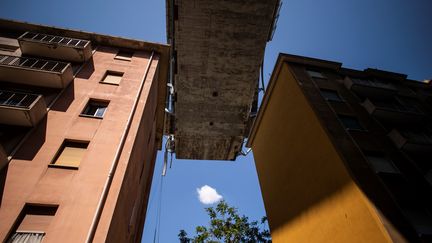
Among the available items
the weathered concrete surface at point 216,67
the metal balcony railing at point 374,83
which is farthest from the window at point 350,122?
the weathered concrete surface at point 216,67

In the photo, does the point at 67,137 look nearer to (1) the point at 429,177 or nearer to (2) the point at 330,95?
(2) the point at 330,95

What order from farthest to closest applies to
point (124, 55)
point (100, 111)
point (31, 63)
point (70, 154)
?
1. point (124, 55)
2. point (31, 63)
3. point (100, 111)
4. point (70, 154)

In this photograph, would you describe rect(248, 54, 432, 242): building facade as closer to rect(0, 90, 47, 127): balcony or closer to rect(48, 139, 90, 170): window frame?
rect(48, 139, 90, 170): window frame

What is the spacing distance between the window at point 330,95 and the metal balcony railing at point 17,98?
15.4 metres

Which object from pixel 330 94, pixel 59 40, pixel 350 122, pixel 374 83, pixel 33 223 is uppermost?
pixel 59 40

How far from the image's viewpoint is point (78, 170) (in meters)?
8.02

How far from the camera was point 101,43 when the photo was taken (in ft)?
49.4

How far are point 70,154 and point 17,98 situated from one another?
407 centimetres

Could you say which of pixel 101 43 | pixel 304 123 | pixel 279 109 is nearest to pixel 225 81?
pixel 279 109

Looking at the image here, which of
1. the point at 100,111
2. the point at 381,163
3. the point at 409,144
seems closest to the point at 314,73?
the point at 409,144

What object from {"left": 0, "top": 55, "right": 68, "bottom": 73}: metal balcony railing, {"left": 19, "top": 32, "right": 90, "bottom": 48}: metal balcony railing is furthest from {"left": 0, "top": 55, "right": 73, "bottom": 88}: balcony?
{"left": 19, "top": 32, "right": 90, "bottom": 48}: metal balcony railing

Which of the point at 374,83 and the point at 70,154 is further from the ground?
the point at 374,83

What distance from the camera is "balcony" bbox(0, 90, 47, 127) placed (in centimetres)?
838

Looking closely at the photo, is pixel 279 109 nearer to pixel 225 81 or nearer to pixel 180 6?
pixel 225 81
